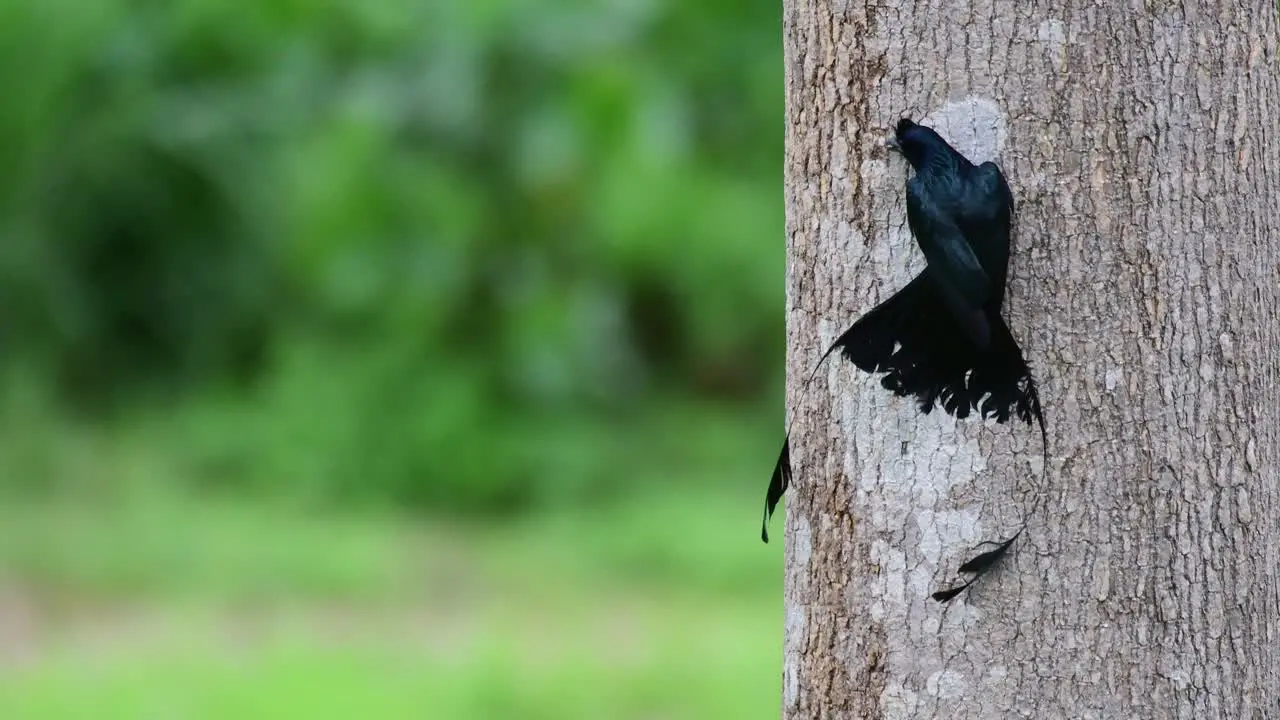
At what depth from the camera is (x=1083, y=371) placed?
1718 millimetres

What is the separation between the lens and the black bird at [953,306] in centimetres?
170

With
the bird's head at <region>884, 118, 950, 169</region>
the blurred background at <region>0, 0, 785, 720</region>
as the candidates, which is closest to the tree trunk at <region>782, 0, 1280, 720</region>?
the bird's head at <region>884, 118, 950, 169</region>

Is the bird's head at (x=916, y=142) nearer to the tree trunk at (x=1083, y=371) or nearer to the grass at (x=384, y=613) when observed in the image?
the tree trunk at (x=1083, y=371)

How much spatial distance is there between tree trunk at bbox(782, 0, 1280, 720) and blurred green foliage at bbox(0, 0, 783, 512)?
6.68m

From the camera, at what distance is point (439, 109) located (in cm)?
859

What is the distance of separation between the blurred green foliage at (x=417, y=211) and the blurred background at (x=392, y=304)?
0.06 ft

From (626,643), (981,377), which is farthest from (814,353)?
(626,643)

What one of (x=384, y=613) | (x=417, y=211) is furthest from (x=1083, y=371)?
(x=417, y=211)

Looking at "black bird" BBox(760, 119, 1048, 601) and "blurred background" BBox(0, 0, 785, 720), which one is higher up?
"blurred background" BBox(0, 0, 785, 720)

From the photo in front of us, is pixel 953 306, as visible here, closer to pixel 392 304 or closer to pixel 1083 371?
pixel 1083 371

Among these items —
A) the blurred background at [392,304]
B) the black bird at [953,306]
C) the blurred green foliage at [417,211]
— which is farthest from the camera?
the blurred green foliage at [417,211]

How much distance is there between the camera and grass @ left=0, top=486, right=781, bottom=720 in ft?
17.5

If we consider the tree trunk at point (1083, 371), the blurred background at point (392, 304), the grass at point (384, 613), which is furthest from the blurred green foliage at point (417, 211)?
the tree trunk at point (1083, 371)

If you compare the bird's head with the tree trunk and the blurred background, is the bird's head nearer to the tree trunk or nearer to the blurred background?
the tree trunk
